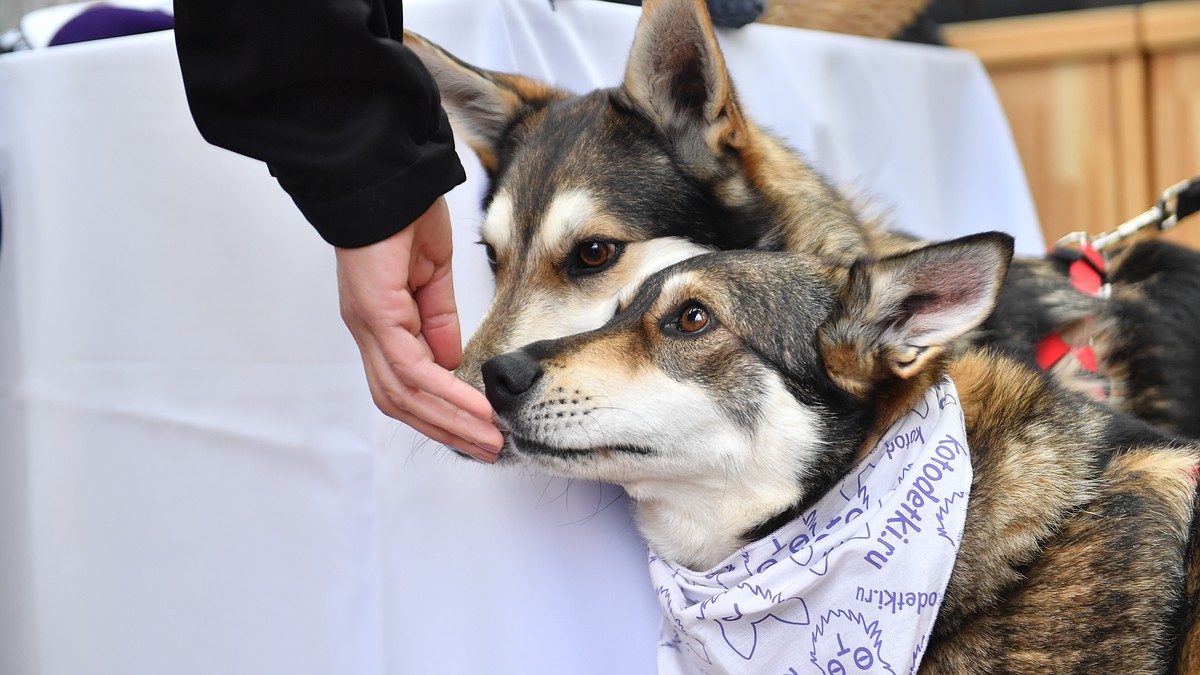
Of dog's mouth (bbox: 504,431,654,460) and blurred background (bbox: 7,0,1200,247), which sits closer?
dog's mouth (bbox: 504,431,654,460)

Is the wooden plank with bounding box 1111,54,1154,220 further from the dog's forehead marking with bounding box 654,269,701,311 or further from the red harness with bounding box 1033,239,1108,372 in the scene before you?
the dog's forehead marking with bounding box 654,269,701,311

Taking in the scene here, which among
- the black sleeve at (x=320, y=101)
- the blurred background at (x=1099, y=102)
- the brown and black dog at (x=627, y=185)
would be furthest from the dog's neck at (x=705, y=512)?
the blurred background at (x=1099, y=102)

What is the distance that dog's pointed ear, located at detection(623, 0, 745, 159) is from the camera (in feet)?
5.57

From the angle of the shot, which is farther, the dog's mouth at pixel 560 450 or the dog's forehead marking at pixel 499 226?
the dog's forehead marking at pixel 499 226

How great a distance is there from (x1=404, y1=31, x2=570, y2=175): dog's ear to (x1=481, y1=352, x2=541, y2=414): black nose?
63 cm

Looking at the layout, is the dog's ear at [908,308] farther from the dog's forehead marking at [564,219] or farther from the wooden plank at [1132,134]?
the wooden plank at [1132,134]

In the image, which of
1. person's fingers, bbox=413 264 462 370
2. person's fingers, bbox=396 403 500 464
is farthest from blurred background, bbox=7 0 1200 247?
person's fingers, bbox=396 403 500 464

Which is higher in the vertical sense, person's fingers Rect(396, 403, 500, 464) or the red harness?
person's fingers Rect(396, 403, 500, 464)

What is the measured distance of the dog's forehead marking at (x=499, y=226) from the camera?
72.0 inches

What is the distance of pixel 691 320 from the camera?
1634mm

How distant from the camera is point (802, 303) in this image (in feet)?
5.36

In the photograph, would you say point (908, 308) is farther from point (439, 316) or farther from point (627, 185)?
point (439, 316)

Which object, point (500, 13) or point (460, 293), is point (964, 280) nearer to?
point (460, 293)

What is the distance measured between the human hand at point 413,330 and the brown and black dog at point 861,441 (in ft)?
0.24
